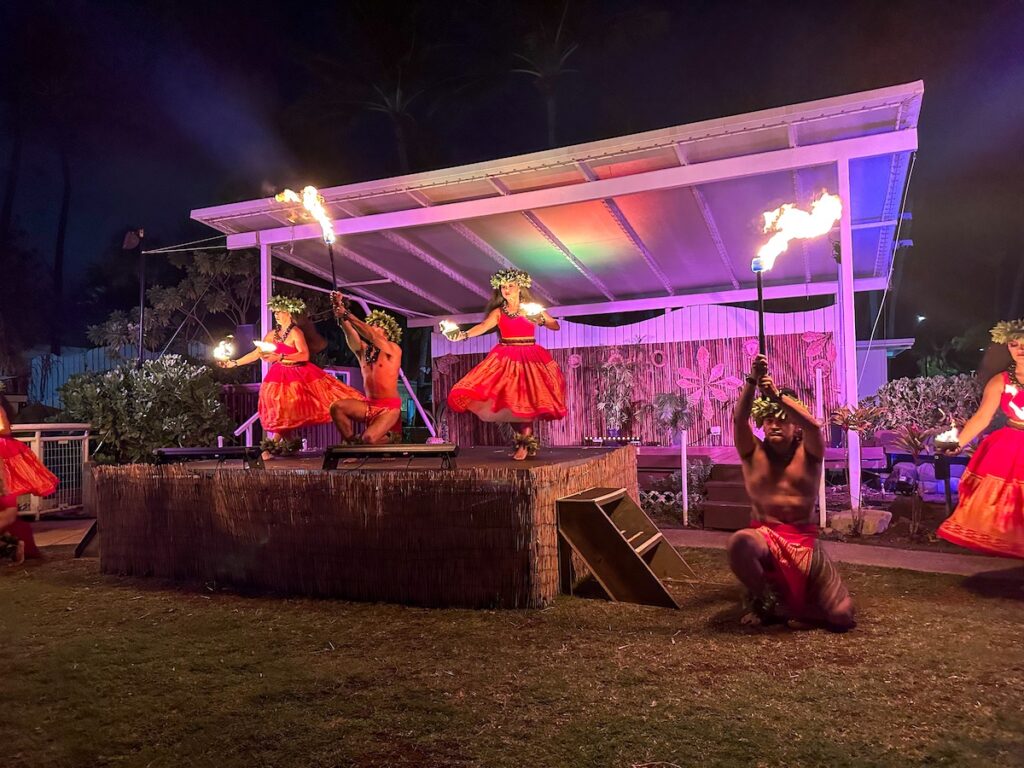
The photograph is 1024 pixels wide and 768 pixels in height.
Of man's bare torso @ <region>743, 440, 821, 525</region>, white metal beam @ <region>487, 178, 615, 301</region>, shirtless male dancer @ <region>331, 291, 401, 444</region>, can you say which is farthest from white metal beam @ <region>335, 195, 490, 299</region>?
man's bare torso @ <region>743, 440, 821, 525</region>

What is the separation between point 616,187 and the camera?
27.9 feet

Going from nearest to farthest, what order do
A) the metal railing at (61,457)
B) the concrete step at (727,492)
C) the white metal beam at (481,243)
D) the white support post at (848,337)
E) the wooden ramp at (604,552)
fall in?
the wooden ramp at (604,552) → the white support post at (848,337) → the concrete step at (727,492) → the metal railing at (61,457) → the white metal beam at (481,243)

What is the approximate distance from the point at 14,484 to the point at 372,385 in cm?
360

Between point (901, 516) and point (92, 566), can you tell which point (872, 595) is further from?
point (92, 566)

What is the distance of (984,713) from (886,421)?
5.77 meters

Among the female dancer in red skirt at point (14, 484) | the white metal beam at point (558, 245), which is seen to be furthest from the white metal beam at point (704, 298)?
the female dancer in red skirt at point (14, 484)

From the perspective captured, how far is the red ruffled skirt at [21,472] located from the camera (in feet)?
21.5

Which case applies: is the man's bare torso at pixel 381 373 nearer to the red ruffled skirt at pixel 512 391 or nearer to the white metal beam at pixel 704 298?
the red ruffled skirt at pixel 512 391

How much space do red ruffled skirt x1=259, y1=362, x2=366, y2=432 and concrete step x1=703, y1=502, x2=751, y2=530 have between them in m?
4.12

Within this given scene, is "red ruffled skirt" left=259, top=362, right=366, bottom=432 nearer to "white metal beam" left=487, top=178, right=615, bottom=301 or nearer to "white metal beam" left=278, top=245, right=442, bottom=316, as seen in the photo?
"white metal beam" left=487, top=178, right=615, bottom=301

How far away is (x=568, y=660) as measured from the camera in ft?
11.6

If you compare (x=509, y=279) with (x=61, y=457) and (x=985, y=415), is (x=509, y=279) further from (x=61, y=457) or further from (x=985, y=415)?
(x=61, y=457)

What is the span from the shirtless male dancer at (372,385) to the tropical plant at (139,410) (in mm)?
4787

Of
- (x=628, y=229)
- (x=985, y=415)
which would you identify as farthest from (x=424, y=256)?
(x=985, y=415)
